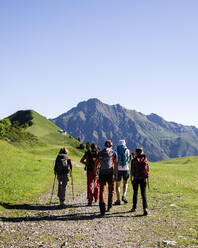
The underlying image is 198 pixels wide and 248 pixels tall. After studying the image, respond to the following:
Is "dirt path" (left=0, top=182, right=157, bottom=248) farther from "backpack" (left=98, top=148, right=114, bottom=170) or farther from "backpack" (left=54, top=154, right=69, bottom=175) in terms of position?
"backpack" (left=98, top=148, right=114, bottom=170)

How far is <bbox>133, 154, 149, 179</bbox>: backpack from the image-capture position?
14839mm

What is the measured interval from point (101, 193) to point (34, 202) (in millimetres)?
6199

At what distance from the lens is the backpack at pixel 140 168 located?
48.7 feet

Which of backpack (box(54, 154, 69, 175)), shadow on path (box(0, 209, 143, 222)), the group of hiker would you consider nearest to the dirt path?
shadow on path (box(0, 209, 143, 222))

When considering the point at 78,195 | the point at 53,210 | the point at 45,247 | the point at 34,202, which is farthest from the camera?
the point at 78,195

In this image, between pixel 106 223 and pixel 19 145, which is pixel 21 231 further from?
pixel 19 145

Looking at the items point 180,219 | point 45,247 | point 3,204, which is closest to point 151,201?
point 180,219

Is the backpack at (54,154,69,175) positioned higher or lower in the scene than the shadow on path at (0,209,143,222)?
higher

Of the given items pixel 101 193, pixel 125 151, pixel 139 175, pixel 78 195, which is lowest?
pixel 78 195

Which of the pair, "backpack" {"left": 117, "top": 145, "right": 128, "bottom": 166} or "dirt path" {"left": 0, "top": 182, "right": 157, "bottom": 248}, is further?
"backpack" {"left": 117, "top": 145, "right": 128, "bottom": 166}

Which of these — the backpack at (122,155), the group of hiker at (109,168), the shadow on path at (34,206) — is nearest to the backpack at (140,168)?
the group of hiker at (109,168)

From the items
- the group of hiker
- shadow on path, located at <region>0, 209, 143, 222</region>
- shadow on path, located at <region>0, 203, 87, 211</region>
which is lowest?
shadow on path, located at <region>0, 203, 87, 211</region>

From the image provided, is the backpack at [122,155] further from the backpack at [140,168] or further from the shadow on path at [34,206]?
the shadow on path at [34,206]

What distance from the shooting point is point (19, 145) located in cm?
11150
